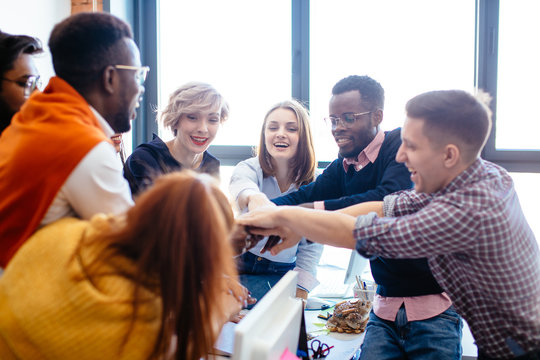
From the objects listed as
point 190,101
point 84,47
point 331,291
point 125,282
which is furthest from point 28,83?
point 331,291

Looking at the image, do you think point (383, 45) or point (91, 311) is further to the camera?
point (383, 45)

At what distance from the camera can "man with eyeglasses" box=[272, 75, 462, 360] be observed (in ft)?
5.47

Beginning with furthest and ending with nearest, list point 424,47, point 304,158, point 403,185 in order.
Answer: point 424,47 < point 304,158 < point 403,185

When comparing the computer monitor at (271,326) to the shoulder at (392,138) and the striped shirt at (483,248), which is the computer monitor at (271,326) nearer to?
the striped shirt at (483,248)

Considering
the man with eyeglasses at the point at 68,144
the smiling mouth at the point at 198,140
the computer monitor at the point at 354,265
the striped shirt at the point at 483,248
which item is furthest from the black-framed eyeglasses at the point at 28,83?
the computer monitor at the point at 354,265

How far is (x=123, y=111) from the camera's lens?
128 cm

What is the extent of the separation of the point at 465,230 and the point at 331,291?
1442 millimetres

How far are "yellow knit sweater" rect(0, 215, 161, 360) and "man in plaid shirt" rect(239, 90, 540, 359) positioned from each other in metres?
0.69

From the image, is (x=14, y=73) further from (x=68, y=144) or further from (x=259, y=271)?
(x=259, y=271)

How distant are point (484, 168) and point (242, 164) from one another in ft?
4.57

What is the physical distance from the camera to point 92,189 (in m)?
1.05

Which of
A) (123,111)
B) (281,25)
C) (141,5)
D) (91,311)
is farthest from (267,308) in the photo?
(141,5)

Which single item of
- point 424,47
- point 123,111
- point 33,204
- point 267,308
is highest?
point 424,47

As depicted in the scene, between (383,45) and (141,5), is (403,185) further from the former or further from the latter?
(141,5)
